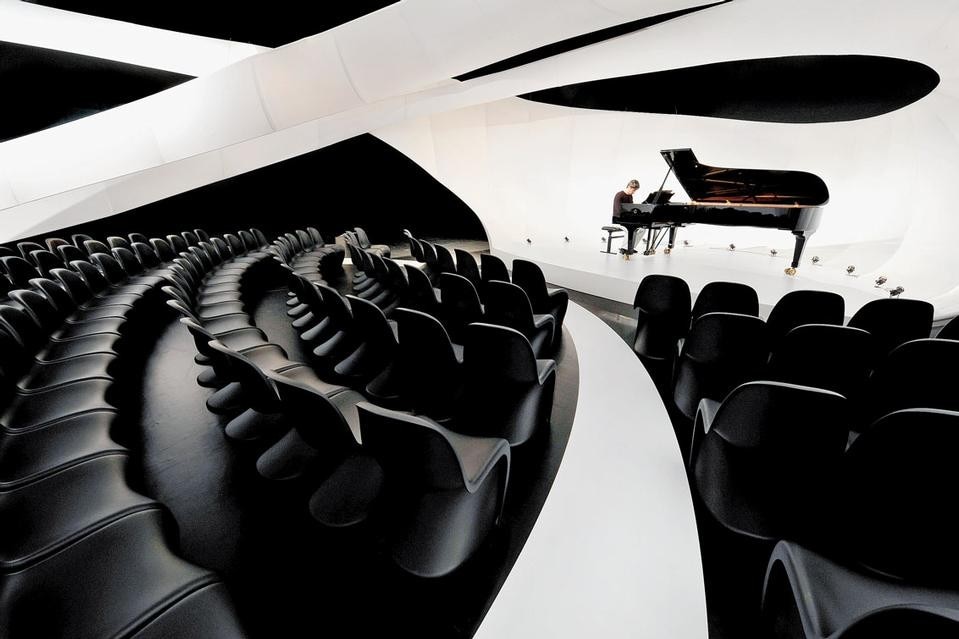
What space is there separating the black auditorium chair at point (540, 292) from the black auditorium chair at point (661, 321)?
0.74 metres

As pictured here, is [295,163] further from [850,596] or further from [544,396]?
[850,596]

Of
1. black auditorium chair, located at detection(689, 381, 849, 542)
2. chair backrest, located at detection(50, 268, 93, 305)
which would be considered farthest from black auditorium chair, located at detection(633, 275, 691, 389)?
chair backrest, located at detection(50, 268, 93, 305)

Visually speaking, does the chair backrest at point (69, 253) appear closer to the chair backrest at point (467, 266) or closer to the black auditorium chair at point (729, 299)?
the chair backrest at point (467, 266)

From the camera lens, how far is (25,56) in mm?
7633

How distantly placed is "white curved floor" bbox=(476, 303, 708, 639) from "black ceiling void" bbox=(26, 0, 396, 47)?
7.57 m

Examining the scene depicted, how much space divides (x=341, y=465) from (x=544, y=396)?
126 cm

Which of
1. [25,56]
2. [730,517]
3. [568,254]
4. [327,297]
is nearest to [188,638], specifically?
[730,517]

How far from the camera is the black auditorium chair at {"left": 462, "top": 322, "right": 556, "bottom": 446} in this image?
2207 millimetres

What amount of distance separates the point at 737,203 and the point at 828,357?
561cm

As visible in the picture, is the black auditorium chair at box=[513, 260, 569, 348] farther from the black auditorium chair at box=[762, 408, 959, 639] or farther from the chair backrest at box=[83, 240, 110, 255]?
the chair backrest at box=[83, 240, 110, 255]

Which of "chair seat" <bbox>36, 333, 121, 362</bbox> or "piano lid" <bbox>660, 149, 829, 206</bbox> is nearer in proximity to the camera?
"chair seat" <bbox>36, 333, 121, 362</bbox>

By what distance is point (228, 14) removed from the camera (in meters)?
7.14

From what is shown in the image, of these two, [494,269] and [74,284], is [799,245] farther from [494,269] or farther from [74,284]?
[74,284]

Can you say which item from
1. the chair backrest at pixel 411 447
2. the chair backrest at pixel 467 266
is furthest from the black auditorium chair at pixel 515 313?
the chair backrest at pixel 411 447
